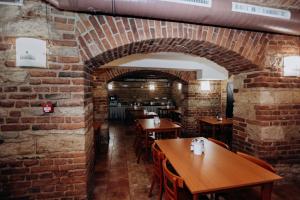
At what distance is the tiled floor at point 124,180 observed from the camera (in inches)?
106

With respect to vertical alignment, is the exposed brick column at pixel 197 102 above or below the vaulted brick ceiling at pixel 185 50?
below

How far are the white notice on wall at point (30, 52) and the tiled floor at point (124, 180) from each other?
2.09 metres

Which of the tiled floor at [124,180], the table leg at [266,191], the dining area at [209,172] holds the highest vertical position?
the dining area at [209,172]

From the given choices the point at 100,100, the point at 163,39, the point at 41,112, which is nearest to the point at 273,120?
the point at 163,39

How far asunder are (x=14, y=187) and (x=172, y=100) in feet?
36.0

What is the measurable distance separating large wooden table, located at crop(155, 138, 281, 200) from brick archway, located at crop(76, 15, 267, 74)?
4.89 feet

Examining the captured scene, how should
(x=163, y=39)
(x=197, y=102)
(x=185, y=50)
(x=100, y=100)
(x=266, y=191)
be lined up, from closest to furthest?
1. (x=266, y=191)
2. (x=163, y=39)
3. (x=185, y=50)
4. (x=100, y=100)
5. (x=197, y=102)

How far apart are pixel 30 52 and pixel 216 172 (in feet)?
7.91

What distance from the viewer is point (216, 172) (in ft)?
5.77

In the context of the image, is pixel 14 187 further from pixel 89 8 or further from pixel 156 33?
pixel 156 33

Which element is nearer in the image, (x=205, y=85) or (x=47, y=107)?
(x=47, y=107)

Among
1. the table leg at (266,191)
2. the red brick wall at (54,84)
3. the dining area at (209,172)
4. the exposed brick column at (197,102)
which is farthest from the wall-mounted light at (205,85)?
the table leg at (266,191)

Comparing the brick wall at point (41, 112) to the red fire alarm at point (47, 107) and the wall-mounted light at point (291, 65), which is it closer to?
the red fire alarm at point (47, 107)

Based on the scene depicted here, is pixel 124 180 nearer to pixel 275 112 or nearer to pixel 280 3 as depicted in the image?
pixel 275 112
